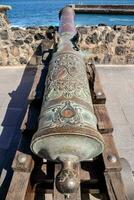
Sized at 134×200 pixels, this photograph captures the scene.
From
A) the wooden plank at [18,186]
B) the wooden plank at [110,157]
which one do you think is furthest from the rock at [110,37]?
the wooden plank at [18,186]

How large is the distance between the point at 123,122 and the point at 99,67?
7.67 feet

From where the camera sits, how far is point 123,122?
4.43 metres

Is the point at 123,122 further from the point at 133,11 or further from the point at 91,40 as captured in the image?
the point at 133,11

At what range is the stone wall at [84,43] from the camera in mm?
6484

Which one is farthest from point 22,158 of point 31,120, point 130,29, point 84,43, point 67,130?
point 130,29

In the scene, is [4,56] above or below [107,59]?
above

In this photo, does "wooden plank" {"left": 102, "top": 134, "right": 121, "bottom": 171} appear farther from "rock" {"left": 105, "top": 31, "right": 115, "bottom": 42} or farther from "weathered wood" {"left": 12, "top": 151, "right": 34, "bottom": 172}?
"rock" {"left": 105, "top": 31, "right": 115, "bottom": 42}

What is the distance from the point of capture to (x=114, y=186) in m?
2.38

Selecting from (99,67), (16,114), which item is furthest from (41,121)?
(99,67)

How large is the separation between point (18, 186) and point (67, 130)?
61 cm

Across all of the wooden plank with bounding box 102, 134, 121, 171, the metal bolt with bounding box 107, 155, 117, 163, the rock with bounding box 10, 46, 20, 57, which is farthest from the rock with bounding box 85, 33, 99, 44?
the metal bolt with bounding box 107, 155, 117, 163

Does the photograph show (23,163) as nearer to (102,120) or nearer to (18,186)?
(18,186)

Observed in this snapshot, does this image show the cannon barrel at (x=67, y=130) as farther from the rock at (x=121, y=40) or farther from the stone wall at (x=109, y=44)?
the rock at (x=121, y=40)

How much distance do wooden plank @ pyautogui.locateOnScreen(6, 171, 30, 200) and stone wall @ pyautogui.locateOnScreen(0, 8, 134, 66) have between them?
13.6 ft
